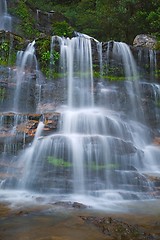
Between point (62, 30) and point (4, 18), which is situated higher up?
point (4, 18)

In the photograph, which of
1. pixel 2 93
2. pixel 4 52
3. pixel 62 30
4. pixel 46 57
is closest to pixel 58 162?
pixel 2 93

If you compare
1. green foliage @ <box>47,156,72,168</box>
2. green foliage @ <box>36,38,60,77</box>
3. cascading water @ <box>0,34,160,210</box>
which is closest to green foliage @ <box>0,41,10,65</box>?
cascading water @ <box>0,34,160,210</box>

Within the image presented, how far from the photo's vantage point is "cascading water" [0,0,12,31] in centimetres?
1728

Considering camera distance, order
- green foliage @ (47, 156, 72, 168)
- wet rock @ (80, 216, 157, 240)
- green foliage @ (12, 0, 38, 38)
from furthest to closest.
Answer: green foliage @ (12, 0, 38, 38)
green foliage @ (47, 156, 72, 168)
wet rock @ (80, 216, 157, 240)

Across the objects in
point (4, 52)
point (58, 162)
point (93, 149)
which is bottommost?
point (58, 162)

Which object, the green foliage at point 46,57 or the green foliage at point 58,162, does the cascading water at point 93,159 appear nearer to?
the green foliage at point 58,162

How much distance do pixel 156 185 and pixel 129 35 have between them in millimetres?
13009

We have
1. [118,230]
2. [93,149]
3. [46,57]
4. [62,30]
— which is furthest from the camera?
[62,30]

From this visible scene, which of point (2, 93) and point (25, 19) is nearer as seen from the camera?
point (2, 93)

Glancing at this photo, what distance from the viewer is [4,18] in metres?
17.7

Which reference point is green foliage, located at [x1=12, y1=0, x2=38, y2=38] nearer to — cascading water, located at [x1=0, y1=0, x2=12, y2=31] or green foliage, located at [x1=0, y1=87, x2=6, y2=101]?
cascading water, located at [x1=0, y1=0, x2=12, y2=31]

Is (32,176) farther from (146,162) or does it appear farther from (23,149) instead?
(146,162)

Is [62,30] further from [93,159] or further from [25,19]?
[93,159]

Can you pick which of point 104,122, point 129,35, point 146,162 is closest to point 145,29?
point 129,35
